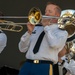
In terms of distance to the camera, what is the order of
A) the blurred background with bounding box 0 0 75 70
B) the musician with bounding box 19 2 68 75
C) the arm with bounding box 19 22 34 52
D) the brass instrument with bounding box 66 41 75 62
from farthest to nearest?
the blurred background with bounding box 0 0 75 70 < the brass instrument with bounding box 66 41 75 62 < the arm with bounding box 19 22 34 52 < the musician with bounding box 19 2 68 75

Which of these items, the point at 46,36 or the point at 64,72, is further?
the point at 64,72

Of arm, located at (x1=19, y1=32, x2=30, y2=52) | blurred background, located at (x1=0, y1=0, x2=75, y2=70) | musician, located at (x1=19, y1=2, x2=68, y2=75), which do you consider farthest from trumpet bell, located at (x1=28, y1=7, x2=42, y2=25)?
blurred background, located at (x1=0, y1=0, x2=75, y2=70)

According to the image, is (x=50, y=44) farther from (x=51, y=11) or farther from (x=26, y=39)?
(x=51, y=11)

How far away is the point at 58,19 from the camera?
4477 millimetres

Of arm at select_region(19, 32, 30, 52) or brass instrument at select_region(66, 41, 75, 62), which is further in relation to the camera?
brass instrument at select_region(66, 41, 75, 62)

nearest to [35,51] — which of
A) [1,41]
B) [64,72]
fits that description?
[64,72]

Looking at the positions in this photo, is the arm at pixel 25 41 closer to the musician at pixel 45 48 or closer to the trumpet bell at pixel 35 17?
the musician at pixel 45 48

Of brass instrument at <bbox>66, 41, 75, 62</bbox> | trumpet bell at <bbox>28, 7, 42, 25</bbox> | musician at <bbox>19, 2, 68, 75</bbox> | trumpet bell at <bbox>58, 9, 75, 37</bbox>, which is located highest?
trumpet bell at <bbox>28, 7, 42, 25</bbox>

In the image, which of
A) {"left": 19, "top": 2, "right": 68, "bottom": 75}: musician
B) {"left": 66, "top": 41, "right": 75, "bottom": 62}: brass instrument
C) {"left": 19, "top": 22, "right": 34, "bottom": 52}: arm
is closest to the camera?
{"left": 19, "top": 2, "right": 68, "bottom": 75}: musician

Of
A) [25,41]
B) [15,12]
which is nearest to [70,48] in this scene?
[25,41]

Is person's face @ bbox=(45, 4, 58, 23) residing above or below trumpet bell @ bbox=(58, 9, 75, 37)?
above

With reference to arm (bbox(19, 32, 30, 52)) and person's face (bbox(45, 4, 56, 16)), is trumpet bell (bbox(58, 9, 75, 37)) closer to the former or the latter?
person's face (bbox(45, 4, 56, 16))

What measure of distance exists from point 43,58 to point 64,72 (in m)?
0.91

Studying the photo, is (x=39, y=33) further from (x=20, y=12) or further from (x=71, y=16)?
(x=20, y=12)
